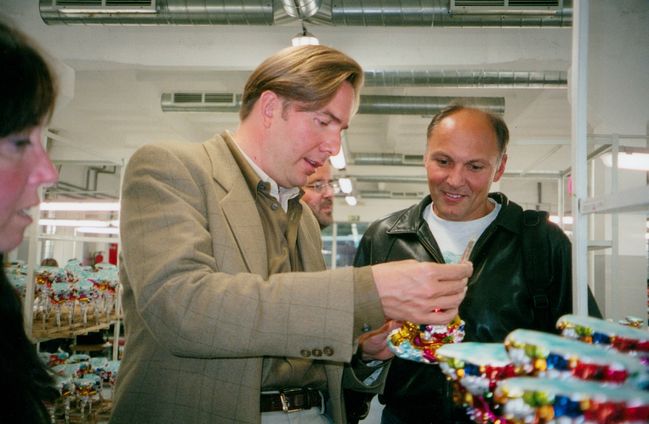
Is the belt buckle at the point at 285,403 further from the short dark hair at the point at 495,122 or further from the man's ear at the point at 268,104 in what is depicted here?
the short dark hair at the point at 495,122

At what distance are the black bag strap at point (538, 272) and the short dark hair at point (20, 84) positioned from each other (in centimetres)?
160

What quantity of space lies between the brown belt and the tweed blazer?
80 millimetres

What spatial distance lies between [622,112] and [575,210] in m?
4.22

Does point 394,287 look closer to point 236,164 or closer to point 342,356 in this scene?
point 342,356

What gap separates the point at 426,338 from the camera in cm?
119

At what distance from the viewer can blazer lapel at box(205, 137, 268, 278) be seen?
1.33 meters

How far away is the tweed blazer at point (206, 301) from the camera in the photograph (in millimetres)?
1023

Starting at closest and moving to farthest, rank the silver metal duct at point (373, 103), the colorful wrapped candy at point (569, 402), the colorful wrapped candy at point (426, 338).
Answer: the colorful wrapped candy at point (569, 402)
the colorful wrapped candy at point (426, 338)
the silver metal duct at point (373, 103)

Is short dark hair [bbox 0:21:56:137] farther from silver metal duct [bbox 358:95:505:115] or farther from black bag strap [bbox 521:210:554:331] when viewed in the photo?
silver metal duct [bbox 358:95:505:115]

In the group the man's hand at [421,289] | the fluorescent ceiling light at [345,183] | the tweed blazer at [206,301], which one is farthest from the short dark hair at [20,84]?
the fluorescent ceiling light at [345,183]

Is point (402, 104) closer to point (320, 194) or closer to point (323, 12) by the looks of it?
point (323, 12)

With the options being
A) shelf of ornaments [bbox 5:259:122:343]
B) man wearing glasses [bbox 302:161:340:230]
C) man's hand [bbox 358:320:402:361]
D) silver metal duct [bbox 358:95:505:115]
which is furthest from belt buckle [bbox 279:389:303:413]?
silver metal duct [bbox 358:95:505:115]

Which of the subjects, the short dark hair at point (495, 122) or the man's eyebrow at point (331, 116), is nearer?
the man's eyebrow at point (331, 116)

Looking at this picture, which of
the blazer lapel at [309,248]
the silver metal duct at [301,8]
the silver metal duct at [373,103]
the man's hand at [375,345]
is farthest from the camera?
the silver metal duct at [373,103]
